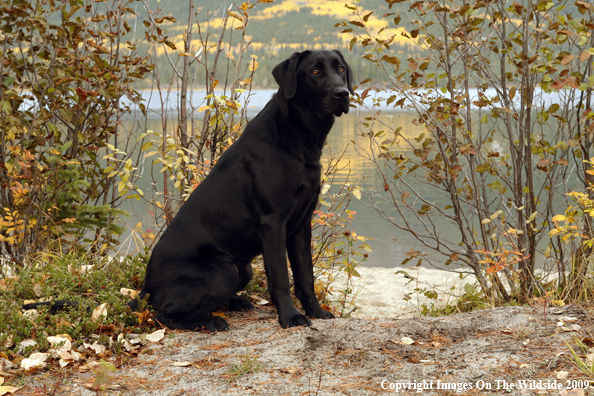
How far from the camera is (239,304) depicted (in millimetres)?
3756

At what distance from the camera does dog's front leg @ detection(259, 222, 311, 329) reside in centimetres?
319

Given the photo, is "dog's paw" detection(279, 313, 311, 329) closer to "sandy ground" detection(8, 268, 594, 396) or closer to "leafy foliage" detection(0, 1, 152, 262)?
"sandy ground" detection(8, 268, 594, 396)

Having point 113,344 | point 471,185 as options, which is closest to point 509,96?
point 471,185

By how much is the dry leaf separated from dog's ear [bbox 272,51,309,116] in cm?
168

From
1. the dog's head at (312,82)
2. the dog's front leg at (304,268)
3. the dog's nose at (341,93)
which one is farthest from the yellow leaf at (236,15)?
the dog's front leg at (304,268)

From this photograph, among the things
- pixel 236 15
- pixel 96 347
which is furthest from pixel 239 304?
pixel 236 15

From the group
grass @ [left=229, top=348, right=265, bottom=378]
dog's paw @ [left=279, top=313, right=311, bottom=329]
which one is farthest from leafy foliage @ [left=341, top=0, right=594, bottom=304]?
grass @ [left=229, top=348, right=265, bottom=378]

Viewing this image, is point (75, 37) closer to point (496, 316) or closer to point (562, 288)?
point (496, 316)

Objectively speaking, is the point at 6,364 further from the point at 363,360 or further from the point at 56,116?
the point at 56,116

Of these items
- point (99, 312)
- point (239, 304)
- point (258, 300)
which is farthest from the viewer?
point (258, 300)

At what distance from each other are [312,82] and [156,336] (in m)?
1.85

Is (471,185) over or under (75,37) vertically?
under

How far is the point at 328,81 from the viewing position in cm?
315

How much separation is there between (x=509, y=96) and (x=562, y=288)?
5.65 feet
